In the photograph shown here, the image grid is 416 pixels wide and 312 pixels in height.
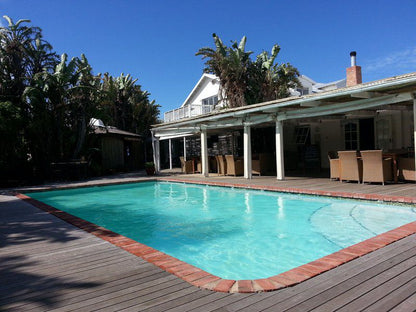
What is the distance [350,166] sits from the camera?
8.82m

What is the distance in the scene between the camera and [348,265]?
277cm

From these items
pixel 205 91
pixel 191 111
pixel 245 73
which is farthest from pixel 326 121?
pixel 205 91

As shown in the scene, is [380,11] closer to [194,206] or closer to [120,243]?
[194,206]

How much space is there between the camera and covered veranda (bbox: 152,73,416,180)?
747 cm

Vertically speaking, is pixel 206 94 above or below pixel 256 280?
above

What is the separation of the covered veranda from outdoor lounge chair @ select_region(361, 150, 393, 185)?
124 centimetres

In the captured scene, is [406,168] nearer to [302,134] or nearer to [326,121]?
[326,121]

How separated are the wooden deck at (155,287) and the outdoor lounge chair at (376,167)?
4.90 m

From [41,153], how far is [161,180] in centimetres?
653

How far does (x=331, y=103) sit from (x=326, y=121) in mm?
4543

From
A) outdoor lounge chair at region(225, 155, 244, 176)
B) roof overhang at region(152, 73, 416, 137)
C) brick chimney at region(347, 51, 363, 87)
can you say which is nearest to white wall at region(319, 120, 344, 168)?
brick chimney at region(347, 51, 363, 87)

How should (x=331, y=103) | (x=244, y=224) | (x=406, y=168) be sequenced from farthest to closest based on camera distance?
(x=331, y=103)
(x=406, y=168)
(x=244, y=224)

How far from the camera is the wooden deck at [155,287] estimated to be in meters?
2.12

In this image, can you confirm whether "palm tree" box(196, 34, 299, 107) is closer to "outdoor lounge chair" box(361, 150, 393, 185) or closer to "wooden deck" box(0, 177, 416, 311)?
"outdoor lounge chair" box(361, 150, 393, 185)
